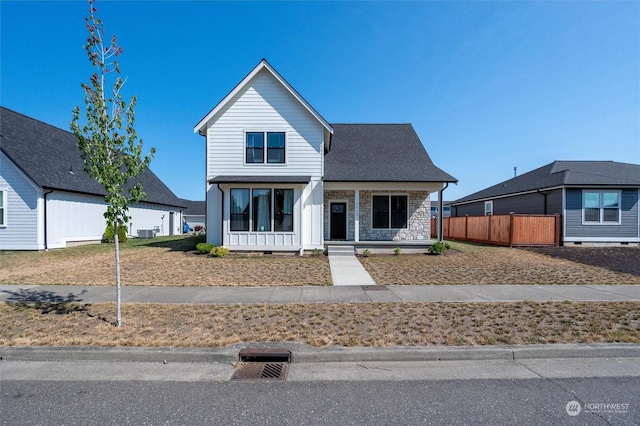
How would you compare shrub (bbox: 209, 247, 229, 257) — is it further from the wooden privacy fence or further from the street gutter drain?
the wooden privacy fence

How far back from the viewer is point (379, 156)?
17953 millimetres

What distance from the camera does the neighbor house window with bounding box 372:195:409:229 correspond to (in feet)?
56.1

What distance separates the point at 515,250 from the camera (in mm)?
16672

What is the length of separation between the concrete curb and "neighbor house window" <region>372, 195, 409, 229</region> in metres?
12.6

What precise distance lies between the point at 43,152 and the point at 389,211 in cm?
2058

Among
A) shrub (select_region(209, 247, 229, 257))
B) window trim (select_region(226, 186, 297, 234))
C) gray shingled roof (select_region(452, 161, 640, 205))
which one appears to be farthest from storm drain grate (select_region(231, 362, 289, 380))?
gray shingled roof (select_region(452, 161, 640, 205))

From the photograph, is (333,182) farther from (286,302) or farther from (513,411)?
(513,411)

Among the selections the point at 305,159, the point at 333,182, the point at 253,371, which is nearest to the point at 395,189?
the point at 333,182

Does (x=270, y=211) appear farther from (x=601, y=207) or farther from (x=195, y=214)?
(x=195, y=214)

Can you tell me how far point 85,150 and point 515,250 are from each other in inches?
739

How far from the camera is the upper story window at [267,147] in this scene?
15.2 meters

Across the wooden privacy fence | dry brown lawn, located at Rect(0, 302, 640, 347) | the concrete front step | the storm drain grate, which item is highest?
the wooden privacy fence

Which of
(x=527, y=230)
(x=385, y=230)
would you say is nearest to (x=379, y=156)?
(x=385, y=230)

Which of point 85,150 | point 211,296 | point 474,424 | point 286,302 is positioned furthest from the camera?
point 211,296
